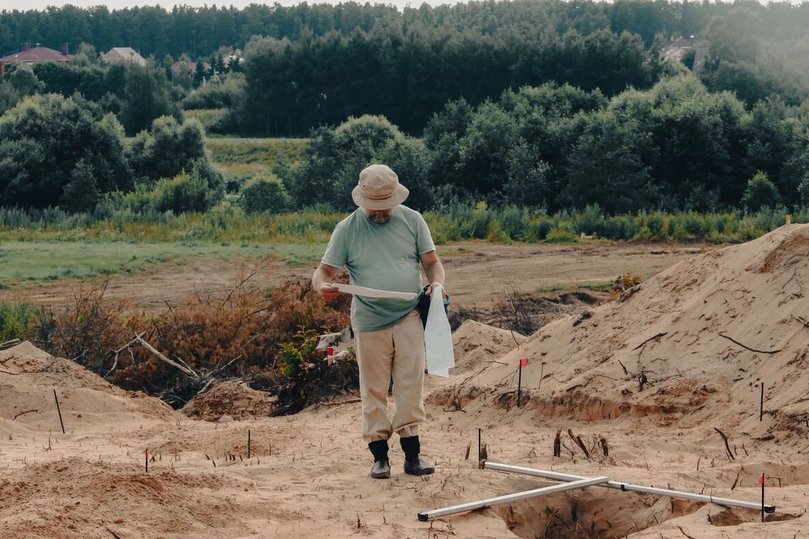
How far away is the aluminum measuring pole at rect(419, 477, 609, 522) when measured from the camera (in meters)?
6.34

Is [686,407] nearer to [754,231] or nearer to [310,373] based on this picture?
[310,373]

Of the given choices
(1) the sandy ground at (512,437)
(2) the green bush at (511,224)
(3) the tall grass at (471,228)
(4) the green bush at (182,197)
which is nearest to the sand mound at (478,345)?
(1) the sandy ground at (512,437)

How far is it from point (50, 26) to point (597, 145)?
138 m

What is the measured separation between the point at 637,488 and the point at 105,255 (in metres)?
19.7

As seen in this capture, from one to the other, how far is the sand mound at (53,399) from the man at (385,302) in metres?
3.58

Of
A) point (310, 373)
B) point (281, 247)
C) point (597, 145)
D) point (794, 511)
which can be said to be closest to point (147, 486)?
point (794, 511)

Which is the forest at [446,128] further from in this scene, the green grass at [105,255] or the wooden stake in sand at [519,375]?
the wooden stake in sand at [519,375]

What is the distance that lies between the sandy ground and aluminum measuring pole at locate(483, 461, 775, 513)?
0.16ft

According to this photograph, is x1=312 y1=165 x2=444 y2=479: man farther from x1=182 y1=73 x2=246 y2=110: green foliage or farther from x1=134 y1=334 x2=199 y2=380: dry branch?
x1=182 y1=73 x2=246 y2=110: green foliage

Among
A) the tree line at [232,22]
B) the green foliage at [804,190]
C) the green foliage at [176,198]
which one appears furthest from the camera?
the tree line at [232,22]

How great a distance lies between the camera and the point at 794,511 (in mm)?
6289

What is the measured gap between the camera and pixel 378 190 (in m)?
7.23

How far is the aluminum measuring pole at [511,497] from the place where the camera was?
6344 millimetres

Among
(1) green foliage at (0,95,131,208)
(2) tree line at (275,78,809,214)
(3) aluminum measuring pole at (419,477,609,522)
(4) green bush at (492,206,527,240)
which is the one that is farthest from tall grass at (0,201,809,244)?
(3) aluminum measuring pole at (419,477,609,522)
